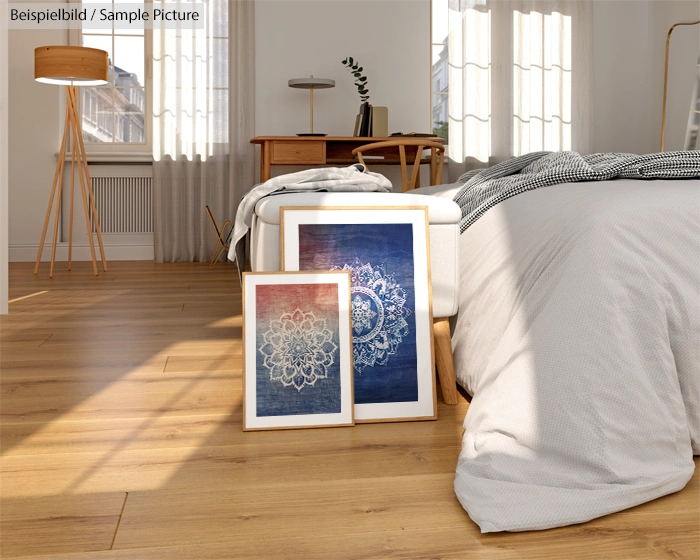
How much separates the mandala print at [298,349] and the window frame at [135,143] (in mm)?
4043

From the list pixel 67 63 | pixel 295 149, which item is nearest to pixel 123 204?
pixel 67 63

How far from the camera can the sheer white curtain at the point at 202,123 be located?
5.21 metres

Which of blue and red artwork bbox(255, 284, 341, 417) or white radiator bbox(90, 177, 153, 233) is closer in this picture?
blue and red artwork bbox(255, 284, 341, 417)

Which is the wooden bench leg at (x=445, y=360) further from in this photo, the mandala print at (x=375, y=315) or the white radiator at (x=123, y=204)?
the white radiator at (x=123, y=204)

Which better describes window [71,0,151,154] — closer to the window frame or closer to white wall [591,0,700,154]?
the window frame

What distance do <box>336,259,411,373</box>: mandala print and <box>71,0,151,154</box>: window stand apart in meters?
4.11

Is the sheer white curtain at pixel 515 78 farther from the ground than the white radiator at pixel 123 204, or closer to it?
farther from the ground

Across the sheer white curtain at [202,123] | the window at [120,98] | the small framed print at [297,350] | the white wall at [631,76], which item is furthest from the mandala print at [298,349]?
the white wall at [631,76]

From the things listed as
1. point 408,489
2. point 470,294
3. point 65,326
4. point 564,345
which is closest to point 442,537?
point 408,489

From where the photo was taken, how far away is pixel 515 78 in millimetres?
5508

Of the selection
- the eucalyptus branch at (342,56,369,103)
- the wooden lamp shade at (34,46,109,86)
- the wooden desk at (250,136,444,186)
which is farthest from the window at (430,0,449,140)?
the wooden lamp shade at (34,46,109,86)

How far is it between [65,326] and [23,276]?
186 centimetres

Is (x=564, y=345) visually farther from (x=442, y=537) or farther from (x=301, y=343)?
(x=301, y=343)

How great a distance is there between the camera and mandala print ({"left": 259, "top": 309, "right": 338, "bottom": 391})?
163cm
